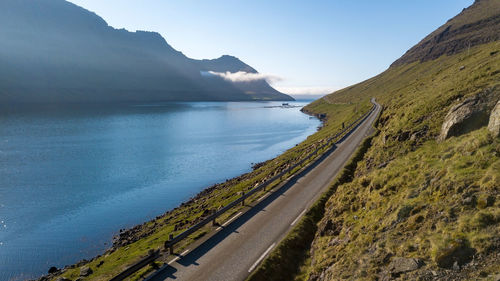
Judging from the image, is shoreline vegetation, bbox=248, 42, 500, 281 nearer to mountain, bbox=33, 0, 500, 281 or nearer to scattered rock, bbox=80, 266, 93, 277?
mountain, bbox=33, 0, 500, 281

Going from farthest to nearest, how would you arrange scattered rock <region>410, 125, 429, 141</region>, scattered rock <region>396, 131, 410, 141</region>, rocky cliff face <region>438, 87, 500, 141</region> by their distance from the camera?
scattered rock <region>396, 131, 410, 141</region>, scattered rock <region>410, 125, 429, 141</region>, rocky cliff face <region>438, 87, 500, 141</region>

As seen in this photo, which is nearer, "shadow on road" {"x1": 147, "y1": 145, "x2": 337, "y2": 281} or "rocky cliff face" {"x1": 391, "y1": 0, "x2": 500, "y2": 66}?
"shadow on road" {"x1": 147, "y1": 145, "x2": 337, "y2": 281}

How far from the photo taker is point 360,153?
3512 cm

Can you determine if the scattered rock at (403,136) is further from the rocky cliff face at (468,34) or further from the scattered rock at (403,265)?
the rocky cliff face at (468,34)

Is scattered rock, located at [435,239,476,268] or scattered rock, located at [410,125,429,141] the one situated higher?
scattered rock, located at [410,125,429,141]

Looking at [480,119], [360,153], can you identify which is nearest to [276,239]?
[480,119]

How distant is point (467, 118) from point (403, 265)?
14.0 m

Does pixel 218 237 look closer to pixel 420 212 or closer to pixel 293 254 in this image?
pixel 293 254

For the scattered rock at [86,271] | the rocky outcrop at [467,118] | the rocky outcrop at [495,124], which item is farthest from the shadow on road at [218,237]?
the rocky outcrop at [495,124]

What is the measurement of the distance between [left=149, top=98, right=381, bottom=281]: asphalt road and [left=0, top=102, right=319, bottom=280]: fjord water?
19954mm

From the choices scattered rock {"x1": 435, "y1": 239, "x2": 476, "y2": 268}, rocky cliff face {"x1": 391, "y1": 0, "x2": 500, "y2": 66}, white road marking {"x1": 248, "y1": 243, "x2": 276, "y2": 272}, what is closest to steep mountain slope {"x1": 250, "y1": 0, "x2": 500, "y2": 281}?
scattered rock {"x1": 435, "y1": 239, "x2": 476, "y2": 268}

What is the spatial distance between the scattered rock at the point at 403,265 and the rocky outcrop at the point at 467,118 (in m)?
12.8

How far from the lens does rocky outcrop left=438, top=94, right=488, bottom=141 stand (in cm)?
1783

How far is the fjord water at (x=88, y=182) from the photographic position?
102 feet
